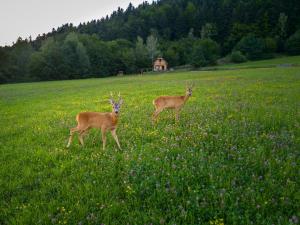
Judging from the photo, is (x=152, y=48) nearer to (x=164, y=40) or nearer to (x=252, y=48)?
(x=164, y=40)

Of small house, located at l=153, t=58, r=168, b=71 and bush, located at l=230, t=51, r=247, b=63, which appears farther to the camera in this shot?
small house, located at l=153, t=58, r=168, b=71

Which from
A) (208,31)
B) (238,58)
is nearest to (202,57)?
(238,58)

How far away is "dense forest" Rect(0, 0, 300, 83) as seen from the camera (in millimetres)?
100875

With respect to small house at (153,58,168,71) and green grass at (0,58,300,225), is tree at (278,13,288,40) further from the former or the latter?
green grass at (0,58,300,225)

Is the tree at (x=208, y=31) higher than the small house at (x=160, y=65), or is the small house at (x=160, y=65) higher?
the tree at (x=208, y=31)

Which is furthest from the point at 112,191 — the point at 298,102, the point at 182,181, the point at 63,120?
the point at 298,102

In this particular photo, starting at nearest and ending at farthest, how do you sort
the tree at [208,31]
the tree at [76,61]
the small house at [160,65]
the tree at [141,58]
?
the tree at [76,61] < the small house at [160,65] < the tree at [141,58] < the tree at [208,31]

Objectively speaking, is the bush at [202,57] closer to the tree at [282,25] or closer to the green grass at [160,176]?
the tree at [282,25]

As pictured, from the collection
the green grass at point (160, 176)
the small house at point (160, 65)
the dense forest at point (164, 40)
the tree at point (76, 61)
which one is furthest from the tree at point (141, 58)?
the green grass at point (160, 176)

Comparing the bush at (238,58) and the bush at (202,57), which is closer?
the bush at (238,58)

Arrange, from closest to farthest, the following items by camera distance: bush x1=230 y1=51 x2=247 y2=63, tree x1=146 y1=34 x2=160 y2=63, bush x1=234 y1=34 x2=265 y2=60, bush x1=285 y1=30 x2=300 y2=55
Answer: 1. bush x1=230 y1=51 x2=247 y2=63
2. bush x1=285 y1=30 x2=300 y2=55
3. bush x1=234 y1=34 x2=265 y2=60
4. tree x1=146 y1=34 x2=160 y2=63

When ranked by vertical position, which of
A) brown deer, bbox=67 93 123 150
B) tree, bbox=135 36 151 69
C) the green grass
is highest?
tree, bbox=135 36 151 69

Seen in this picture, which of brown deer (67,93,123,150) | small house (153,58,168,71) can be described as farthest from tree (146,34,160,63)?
brown deer (67,93,123,150)

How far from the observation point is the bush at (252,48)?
368ft
